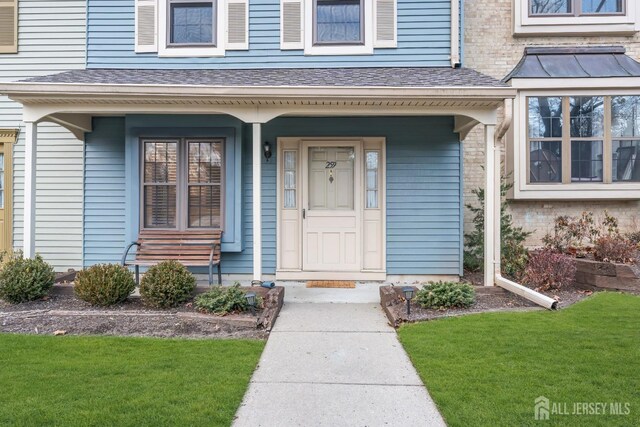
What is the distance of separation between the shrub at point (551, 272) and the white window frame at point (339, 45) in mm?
4154

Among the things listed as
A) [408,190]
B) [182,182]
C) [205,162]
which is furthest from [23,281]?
[408,190]

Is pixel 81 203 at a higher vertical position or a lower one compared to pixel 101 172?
lower

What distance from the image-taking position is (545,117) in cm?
765

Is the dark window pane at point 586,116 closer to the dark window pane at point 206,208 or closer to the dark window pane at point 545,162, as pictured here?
the dark window pane at point 545,162

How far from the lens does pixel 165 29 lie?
698cm

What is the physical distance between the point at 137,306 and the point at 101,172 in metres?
2.89

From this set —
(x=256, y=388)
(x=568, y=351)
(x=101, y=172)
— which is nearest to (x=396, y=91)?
(x=568, y=351)

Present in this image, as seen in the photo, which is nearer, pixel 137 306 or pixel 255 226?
pixel 137 306

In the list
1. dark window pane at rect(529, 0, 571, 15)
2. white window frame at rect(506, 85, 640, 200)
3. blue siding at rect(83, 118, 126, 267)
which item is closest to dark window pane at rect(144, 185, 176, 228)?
blue siding at rect(83, 118, 126, 267)

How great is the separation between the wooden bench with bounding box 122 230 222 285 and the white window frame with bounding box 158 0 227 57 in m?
2.97

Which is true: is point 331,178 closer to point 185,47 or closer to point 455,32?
point 455,32

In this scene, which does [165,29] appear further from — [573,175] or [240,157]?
[573,175]

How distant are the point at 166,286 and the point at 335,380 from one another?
2.62 metres

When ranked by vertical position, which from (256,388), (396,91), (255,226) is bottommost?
(256,388)
